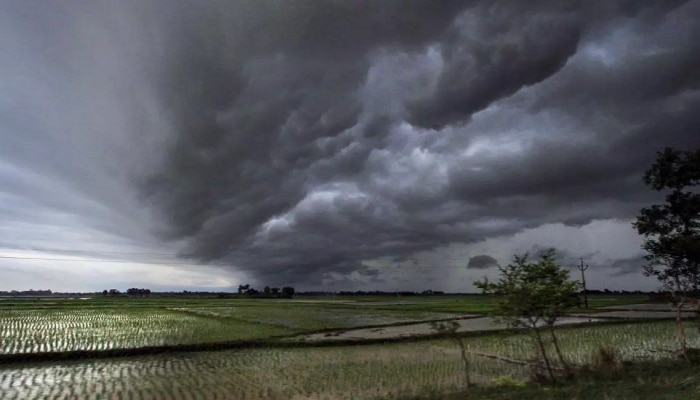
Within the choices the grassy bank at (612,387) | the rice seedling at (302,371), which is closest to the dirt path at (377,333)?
the rice seedling at (302,371)

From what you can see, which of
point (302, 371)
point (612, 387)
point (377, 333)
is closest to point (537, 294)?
point (612, 387)

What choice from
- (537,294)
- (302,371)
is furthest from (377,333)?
(537,294)

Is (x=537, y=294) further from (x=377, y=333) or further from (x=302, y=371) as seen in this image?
(x=377, y=333)

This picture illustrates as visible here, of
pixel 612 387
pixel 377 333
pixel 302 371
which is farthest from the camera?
pixel 377 333

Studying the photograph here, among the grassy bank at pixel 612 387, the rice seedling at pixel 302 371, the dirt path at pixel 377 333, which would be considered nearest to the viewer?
the grassy bank at pixel 612 387

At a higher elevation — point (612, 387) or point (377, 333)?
point (612, 387)

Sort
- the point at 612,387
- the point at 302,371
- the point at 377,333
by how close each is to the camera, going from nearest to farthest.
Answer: the point at 612,387 → the point at 302,371 → the point at 377,333

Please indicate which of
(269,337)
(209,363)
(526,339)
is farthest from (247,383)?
(526,339)

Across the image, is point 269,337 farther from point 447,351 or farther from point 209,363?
point 447,351

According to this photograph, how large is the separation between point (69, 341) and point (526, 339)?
1050 inches

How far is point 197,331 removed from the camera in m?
32.0

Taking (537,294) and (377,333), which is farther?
(377,333)

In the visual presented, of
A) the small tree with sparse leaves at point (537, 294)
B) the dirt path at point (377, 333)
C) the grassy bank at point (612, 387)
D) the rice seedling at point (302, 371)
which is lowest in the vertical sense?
the rice seedling at point (302, 371)

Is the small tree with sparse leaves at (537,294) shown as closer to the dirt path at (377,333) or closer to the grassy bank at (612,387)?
the grassy bank at (612,387)
